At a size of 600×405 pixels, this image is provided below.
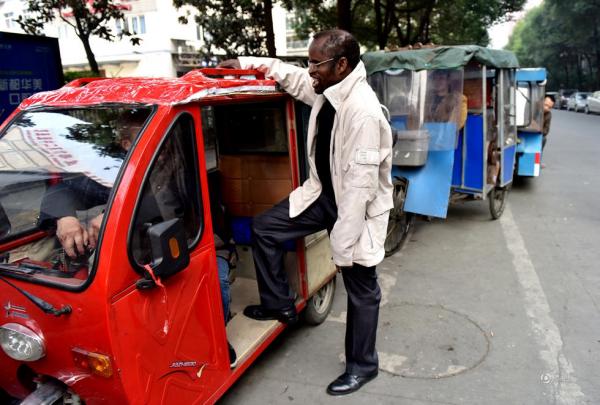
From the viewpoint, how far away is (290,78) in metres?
3.12

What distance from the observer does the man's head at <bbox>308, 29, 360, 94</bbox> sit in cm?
269

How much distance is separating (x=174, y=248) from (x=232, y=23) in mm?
8426

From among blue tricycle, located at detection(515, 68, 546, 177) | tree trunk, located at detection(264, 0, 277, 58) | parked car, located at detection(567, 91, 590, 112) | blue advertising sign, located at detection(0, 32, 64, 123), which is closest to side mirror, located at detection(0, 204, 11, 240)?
blue advertising sign, located at detection(0, 32, 64, 123)

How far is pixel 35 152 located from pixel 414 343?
2899 millimetres

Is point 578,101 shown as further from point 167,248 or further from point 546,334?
point 167,248

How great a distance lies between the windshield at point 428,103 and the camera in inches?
212

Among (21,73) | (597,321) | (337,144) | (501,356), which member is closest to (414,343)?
(501,356)

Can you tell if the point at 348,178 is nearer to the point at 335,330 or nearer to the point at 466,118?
the point at 335,330

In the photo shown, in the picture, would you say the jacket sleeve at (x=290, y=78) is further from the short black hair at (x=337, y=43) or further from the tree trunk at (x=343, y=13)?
the tree trunk at (x=343, y=13)

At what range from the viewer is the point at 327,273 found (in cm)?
390

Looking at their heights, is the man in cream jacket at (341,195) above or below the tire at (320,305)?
above

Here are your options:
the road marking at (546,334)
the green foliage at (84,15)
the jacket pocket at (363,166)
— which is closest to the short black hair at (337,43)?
the jacket pocket at (363,166)

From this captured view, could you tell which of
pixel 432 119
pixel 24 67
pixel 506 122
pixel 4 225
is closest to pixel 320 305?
pixel 4 225

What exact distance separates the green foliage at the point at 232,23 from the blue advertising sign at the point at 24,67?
16.2 ft
